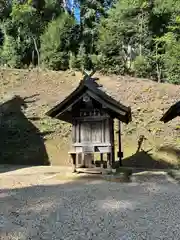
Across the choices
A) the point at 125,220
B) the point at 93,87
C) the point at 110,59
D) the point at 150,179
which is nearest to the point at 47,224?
the point at 125,220

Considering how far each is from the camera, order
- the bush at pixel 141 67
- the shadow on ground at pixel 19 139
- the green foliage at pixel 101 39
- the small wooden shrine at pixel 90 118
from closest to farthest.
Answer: the small wooden shrine at pixel 90 118 < the shadow on ground at pixel 19 139 < the bush at pixel 141 67 < the green foliage at pixel 101 39

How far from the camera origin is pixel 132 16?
3231cm

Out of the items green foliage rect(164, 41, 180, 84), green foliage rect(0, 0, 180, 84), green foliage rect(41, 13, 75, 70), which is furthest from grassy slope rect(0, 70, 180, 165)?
green foliage rect(0, 0, 180, 84)

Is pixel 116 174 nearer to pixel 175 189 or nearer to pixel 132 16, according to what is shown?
pixel 175 189

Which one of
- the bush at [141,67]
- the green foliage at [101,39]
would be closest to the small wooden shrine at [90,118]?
the green foliage at [101,39]

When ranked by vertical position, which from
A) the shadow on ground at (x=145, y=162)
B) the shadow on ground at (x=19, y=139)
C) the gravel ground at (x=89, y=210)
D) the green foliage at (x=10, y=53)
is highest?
the green foliage at (x=10, y=53)

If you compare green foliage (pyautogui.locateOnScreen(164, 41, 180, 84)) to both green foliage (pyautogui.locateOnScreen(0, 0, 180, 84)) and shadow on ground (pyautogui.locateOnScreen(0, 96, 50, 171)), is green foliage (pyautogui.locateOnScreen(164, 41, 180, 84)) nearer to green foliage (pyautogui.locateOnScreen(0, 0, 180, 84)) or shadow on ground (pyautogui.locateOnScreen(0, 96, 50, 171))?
green foliage (pyautogui.locateOnScreen(0, 0, 180, 84))

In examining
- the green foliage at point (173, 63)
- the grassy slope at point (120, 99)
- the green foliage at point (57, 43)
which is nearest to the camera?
the grassy slope at point (120, 99)

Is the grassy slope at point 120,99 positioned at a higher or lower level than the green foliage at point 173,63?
lower

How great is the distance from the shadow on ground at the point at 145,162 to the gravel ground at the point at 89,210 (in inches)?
219

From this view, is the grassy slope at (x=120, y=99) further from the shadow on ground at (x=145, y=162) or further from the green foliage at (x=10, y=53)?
the green foliage at (x=10, y=53)

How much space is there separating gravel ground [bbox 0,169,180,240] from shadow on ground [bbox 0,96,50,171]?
23.9 ft

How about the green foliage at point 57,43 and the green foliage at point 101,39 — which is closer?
the green foliage at point 101,39

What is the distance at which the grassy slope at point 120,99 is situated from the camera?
18500mm
